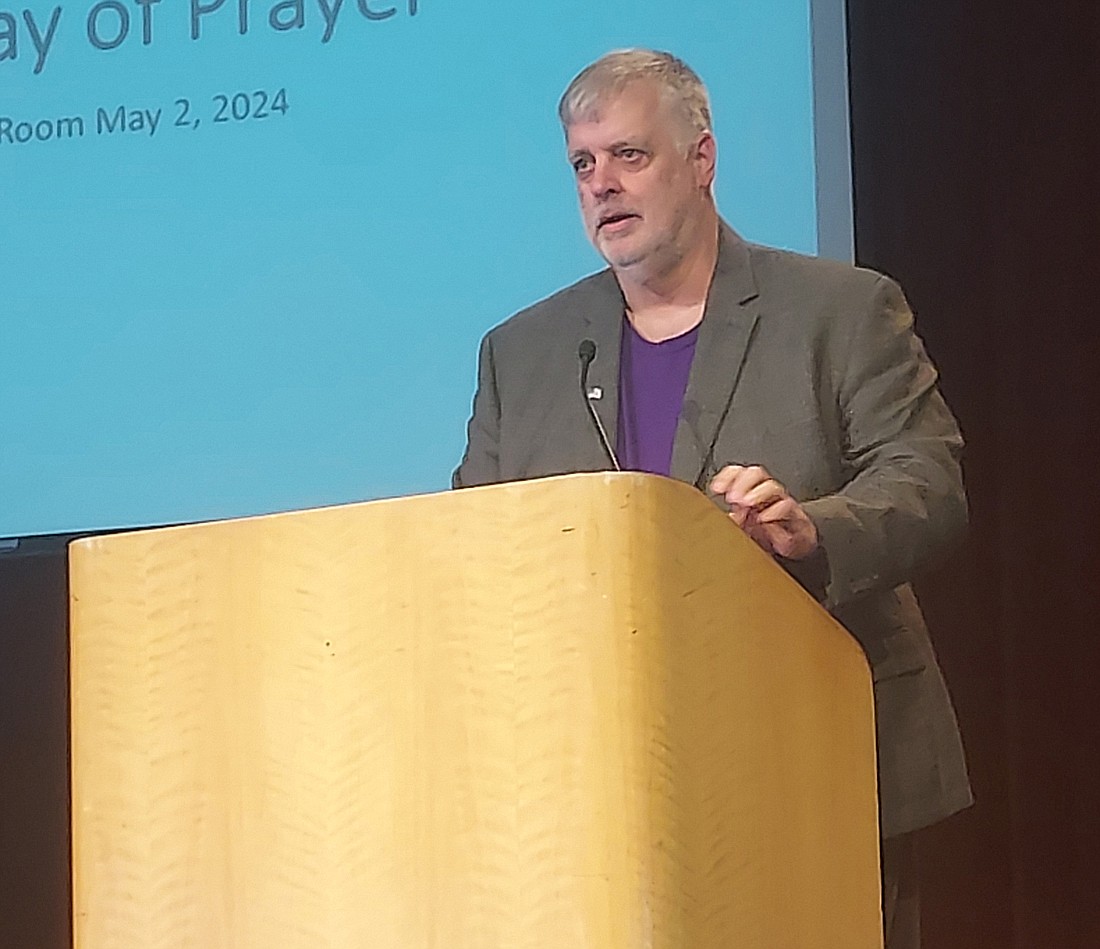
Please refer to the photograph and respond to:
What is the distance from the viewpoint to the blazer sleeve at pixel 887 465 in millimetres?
1226

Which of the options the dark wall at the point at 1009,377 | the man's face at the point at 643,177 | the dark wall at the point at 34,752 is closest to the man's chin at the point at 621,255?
the man's face at the point at 643,177

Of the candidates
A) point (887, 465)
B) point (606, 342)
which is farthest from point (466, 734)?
point (606, 342)

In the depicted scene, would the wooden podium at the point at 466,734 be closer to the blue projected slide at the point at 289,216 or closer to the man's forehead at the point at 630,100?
the man's forehead at the point at 630,100

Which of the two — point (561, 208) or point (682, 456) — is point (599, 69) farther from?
point (682, 456)

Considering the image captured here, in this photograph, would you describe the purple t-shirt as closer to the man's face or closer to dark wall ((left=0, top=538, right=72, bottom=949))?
the man's face

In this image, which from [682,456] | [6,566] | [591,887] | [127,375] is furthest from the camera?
[6,566]

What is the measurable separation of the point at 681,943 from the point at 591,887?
54mm

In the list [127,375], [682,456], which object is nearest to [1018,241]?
[682,456]

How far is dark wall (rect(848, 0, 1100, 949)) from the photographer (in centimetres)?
226

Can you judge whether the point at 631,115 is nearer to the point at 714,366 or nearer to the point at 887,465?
the point at 714,366

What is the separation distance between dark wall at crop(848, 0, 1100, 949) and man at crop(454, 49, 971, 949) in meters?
0.62

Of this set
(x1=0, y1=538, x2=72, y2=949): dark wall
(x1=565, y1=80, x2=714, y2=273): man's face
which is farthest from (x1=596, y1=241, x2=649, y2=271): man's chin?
(x1=0, y1=538, x2=72, y2=949): dark wall

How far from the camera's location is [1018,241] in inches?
90.2

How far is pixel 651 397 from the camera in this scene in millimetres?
1671
